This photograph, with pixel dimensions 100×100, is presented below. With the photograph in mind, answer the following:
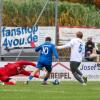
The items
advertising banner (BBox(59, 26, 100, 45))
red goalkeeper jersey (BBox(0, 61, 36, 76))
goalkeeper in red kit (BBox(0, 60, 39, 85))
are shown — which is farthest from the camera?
advertising banner (BBox(59, 26, 100, 45))

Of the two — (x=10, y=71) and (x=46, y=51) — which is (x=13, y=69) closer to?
(x=10, y=71)

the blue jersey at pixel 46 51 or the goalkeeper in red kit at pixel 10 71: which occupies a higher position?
the blue jersey at pixel 46 51

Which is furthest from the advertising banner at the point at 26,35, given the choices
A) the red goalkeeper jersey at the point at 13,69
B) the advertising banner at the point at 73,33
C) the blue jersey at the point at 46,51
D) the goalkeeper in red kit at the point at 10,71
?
the blue jersey at the point at 46,51

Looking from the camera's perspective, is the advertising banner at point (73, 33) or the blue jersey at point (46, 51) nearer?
the blue jersey at point (46, 51)

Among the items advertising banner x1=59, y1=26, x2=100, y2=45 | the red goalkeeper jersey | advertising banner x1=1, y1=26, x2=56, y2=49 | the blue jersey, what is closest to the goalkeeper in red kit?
the red goalkeeper jersey

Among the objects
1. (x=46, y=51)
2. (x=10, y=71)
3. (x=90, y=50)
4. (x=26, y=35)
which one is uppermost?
(x=26, y=35)

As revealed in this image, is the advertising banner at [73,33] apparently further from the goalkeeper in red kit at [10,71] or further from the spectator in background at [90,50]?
the goalkeeper in red kit at [10,71]

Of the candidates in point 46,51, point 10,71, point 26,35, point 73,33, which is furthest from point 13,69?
point 73,33

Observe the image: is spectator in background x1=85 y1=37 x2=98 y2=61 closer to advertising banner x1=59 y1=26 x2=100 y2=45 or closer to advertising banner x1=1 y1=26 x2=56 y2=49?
advertising banner x1=59 y1=26 x2=100 y2=45

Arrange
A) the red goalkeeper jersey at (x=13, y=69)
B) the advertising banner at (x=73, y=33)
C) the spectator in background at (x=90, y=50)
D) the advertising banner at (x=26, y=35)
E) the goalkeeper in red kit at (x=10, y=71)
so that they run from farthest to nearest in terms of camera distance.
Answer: the advertising banner at (x=73, y=33), the spectator in background at (x=90, y=50), the advertising banner at (x=26, y=35), the red goalkeeper jersey at (x=13, y=69), the goalkeeper in red kit at (x=10, y=71)

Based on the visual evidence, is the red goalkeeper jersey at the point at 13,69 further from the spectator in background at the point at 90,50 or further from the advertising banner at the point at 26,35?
the spectator in background at the point at 90,50

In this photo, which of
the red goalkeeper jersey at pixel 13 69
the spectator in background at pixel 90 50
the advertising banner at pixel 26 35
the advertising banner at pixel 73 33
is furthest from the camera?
the advertising banner at pixel 73 33

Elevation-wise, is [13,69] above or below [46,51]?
below

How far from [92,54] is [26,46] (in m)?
2.99
